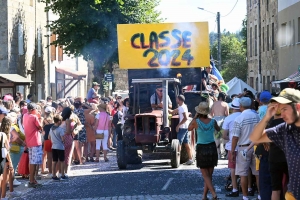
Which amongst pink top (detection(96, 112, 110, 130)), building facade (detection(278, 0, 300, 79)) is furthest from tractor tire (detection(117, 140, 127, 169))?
building facade (detection(278, 0, 300, 79))

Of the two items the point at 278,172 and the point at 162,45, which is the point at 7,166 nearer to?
the point at 278,172

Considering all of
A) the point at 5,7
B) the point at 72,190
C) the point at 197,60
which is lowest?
the point at 72,190

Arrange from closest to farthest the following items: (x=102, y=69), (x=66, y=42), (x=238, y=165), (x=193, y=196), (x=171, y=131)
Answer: (x=238, y=165)
(x=193, y=196)
(x=171, y=131)
(x=66, y=42)
(x=102, y=69)

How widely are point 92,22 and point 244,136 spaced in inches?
→ 1161

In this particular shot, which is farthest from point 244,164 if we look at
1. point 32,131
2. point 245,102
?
point 32,131

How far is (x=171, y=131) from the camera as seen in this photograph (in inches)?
758

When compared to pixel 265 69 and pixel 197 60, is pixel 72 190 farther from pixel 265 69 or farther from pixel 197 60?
pixel 265 69

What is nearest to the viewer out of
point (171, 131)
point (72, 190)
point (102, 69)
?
point (72, 190)

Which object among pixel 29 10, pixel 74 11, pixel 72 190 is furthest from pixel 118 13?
pixel 72 190

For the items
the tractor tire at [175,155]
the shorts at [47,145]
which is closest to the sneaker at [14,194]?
the shorts at [47,145]

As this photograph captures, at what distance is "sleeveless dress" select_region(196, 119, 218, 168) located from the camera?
1263 cm

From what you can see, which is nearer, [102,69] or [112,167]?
[112,167]

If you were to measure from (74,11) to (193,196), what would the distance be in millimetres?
29283

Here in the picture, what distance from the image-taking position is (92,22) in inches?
1620
